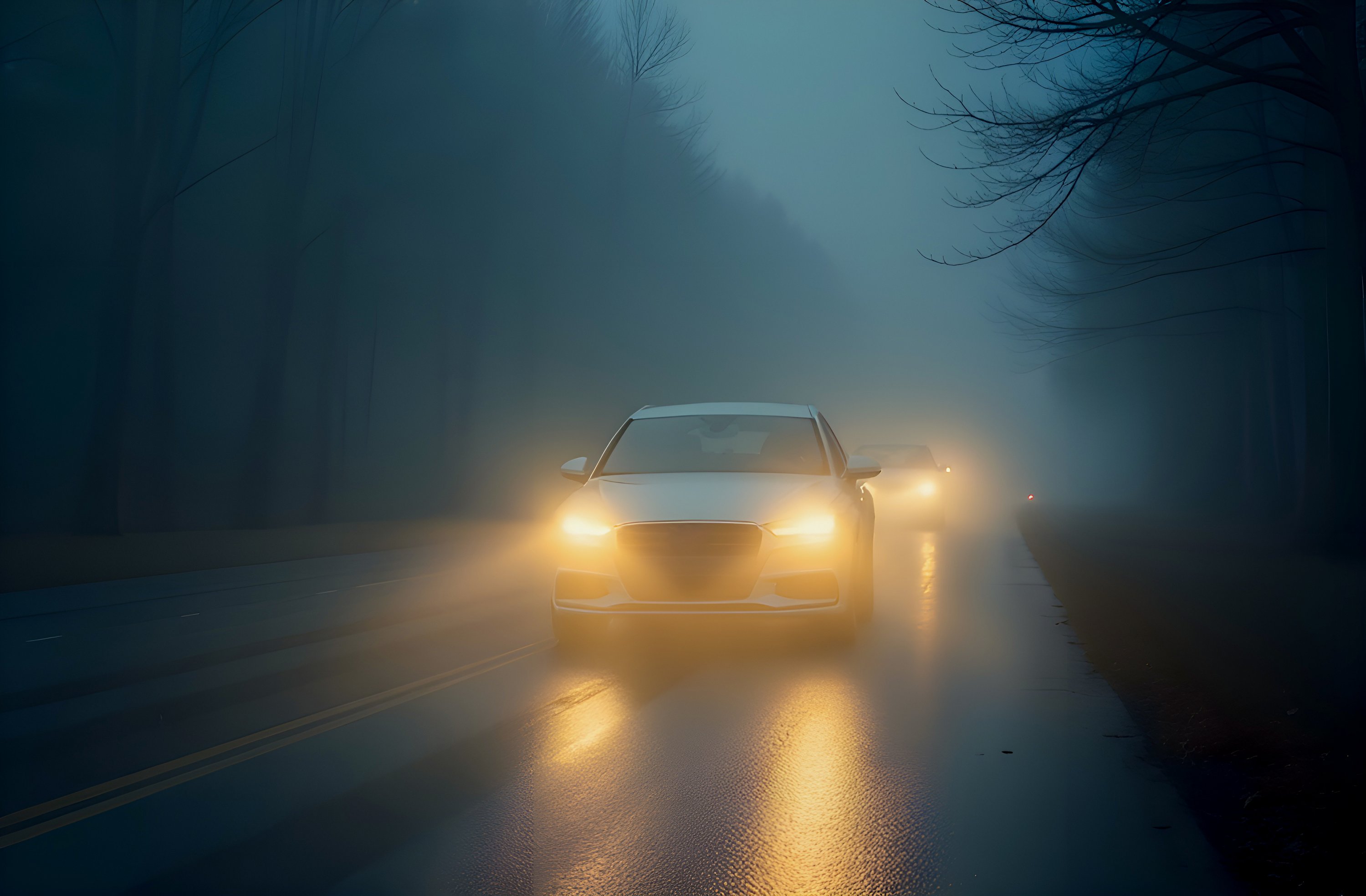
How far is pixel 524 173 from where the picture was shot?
33.2 m

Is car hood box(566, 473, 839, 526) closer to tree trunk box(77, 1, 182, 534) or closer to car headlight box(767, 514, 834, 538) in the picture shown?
car headlight box(767, 514, 834, 538)

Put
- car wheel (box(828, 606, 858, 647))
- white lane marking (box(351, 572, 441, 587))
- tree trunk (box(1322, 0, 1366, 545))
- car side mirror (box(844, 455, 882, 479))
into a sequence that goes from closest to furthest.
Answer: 1. car wheel (box(828, 606, 858, 647))
2. car side mirror (box(844, 455, 882, 479))
3. white lane marking (box(351, 572, 441, 587))
4. tree trunk (box(1322, 0, 1366, 545))

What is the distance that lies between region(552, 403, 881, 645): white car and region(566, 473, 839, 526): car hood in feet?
0.03

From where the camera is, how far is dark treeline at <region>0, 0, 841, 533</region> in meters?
20.9

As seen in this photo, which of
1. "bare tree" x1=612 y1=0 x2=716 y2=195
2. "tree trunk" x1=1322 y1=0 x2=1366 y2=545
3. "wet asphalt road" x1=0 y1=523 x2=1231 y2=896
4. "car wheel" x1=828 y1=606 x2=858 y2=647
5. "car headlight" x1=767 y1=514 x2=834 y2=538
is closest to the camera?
"wet asphalt road" x1=0 y1=523 x2=1231 y2=896

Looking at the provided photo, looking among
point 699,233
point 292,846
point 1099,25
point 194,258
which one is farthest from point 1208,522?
point 699,233

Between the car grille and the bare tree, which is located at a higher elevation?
the bare tree

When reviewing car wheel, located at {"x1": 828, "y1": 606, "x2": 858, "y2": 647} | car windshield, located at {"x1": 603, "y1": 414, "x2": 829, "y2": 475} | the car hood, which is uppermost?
car windshield, located at {"x1": 603, "y1": 414, "x2": 829, "y2": 475}

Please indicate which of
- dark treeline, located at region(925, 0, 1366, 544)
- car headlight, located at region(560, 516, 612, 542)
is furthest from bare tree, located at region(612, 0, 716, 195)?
car headlight, located at region(560, 516, 612, 542)

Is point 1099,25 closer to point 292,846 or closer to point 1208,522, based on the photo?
point 292,846

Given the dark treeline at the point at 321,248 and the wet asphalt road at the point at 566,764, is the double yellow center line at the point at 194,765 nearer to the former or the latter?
the wet asphalt road at the point at 566,764

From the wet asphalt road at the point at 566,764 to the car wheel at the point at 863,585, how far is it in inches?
12.4

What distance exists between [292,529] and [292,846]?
18279mm

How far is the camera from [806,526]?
860 centimetres
